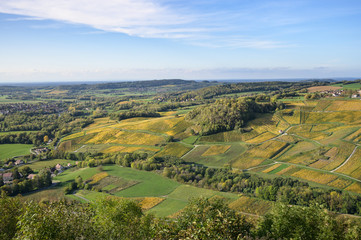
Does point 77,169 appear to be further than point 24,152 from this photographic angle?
No

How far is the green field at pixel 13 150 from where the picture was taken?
98.0 metres

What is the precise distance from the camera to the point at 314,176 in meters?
62.4

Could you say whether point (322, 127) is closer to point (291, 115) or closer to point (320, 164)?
point (291, 115)

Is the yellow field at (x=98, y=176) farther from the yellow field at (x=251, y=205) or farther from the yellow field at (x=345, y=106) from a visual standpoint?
the yellow field at (x=345, y=106)

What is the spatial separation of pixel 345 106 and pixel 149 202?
96780 mm

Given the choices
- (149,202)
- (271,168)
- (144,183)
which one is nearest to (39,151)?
(144,183)

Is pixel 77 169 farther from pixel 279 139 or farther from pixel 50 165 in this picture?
pixel 279 139

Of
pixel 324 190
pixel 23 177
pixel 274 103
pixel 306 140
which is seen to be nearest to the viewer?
pixel 324 190

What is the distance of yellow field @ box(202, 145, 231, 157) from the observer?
285 feet

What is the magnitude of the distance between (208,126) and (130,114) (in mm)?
63174

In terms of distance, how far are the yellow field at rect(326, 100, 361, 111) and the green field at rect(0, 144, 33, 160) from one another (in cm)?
13731

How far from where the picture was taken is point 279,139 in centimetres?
8812

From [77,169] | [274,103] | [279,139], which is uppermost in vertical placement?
[274,103]

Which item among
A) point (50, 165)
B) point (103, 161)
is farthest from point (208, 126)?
point (50, 165)
